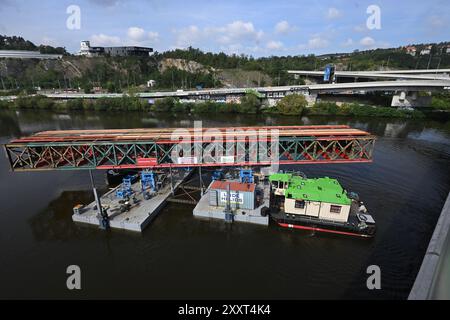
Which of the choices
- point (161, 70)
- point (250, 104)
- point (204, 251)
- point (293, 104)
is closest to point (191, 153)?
point (204, 251)

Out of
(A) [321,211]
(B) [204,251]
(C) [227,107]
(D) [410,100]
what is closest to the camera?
(B) [204,251]

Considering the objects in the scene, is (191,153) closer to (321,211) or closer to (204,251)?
(204,251)

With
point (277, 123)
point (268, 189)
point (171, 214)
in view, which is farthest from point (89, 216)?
point (277, 123)

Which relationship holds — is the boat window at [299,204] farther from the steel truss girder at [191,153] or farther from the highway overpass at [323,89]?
the highway overpass at [323,89]

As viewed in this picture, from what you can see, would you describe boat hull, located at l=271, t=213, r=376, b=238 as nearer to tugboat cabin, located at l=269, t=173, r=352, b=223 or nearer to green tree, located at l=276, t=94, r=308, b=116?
tugboat cabin, located at l=269, t=173, r=352, b=223

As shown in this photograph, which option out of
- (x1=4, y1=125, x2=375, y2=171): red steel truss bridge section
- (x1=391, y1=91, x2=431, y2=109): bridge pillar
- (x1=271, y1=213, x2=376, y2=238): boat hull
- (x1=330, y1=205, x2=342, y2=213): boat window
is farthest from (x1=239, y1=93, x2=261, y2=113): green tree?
(x1=330, y1=205, x2=342, y2=213): boat window
